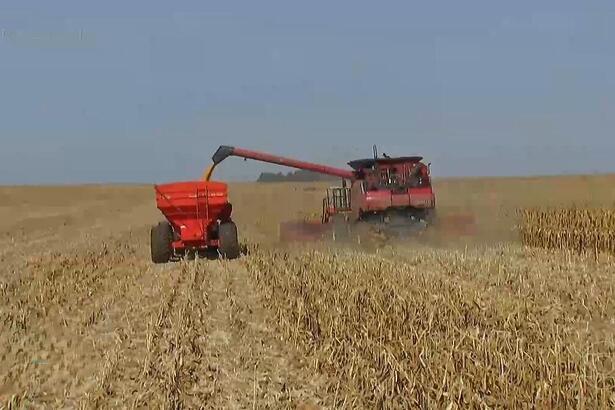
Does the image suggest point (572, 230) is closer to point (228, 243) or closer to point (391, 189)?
point (391, 189)

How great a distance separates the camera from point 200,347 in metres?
6.51

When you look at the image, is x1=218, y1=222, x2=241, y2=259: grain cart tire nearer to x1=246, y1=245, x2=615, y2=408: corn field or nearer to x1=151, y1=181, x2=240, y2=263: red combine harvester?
x1=151, y1=181, x2=240, y2=263: red combine harvester

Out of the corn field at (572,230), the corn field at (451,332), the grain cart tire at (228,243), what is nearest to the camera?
the corn field at (451,332)

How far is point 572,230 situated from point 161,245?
8.40 metres

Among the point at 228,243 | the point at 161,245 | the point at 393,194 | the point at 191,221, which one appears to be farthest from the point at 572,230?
the point at 161,245

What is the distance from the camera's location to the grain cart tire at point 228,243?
14.1 meters

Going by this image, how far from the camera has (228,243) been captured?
46.2 ft

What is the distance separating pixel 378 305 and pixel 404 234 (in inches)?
318

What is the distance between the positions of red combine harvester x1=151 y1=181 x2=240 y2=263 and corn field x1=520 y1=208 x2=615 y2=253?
649 centimetres

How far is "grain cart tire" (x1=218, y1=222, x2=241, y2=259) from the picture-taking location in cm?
1408

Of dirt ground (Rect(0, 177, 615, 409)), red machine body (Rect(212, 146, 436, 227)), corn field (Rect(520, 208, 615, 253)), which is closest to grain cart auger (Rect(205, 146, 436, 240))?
red machine body (Rect(212, 146, 436, 227))

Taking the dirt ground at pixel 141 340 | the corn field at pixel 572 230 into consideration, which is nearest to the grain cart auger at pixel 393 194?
the corn field at pixel 572 230

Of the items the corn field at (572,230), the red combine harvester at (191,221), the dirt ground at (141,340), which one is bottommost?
the corn field at (572,230)

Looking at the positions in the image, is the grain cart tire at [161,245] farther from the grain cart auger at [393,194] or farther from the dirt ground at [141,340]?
the grain cart auger at [393,194]
